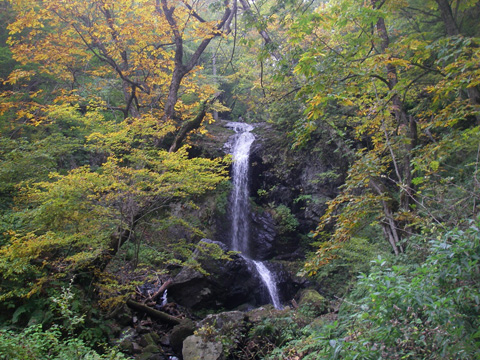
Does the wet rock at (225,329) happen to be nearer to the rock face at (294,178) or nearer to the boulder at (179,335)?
the boulder at (179,335)

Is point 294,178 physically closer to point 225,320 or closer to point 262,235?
point 262,235

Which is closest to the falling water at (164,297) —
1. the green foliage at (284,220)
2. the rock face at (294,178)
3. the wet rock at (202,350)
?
the wet rock at (202,350)

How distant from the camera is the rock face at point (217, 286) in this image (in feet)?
29.3

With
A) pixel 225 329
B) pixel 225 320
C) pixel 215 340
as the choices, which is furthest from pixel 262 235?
pixel 215 340

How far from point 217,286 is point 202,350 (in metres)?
3.52

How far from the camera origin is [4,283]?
461 centimetres

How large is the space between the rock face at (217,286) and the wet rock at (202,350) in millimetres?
3051

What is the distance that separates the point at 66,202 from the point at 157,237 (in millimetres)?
6377

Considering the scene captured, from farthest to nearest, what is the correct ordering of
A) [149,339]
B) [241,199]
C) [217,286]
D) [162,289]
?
1. [241,199]
2. [217,286]
3. [162,289]
4. [149,339]

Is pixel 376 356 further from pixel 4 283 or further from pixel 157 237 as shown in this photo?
pixel 157 237

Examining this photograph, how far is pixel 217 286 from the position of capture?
30.2ft

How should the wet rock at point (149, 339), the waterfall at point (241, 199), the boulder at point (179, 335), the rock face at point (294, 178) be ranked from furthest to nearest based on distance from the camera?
the rock face at point (294, 178)
the waterfall at point (241, 199)
the boulder at point (179, 335)
the wet rock at point (149, 339)

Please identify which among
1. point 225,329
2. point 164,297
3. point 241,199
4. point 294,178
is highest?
point 294,178

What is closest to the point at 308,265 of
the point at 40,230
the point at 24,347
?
the point at 24,347
